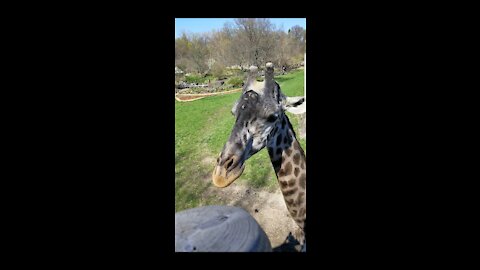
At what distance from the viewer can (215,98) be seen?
7.11 ft

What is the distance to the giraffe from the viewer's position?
1.55 meters

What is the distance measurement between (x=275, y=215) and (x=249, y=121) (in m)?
0.90

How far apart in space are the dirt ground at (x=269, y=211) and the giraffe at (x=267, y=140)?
16cm

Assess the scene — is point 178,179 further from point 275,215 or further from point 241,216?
point 241,216

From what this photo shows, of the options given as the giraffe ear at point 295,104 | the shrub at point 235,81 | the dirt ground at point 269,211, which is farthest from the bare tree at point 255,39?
the dirt ground at point 269,211

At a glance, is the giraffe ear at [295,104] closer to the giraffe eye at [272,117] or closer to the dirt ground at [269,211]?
the giraffe eye at [272,117]

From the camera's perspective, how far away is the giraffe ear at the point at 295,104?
166 centimetres

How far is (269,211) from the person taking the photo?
2.24 metres

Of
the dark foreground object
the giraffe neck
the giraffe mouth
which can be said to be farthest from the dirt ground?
the giraffe mouth

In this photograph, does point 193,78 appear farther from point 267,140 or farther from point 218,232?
point 218,232

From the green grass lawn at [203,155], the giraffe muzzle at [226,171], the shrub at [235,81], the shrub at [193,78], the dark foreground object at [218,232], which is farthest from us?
the green grass lawn at [203,155]

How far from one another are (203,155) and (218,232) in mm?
1179

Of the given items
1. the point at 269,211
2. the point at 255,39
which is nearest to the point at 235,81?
the point at 255,39

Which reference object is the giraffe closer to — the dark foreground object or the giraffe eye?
the giraffe eye
